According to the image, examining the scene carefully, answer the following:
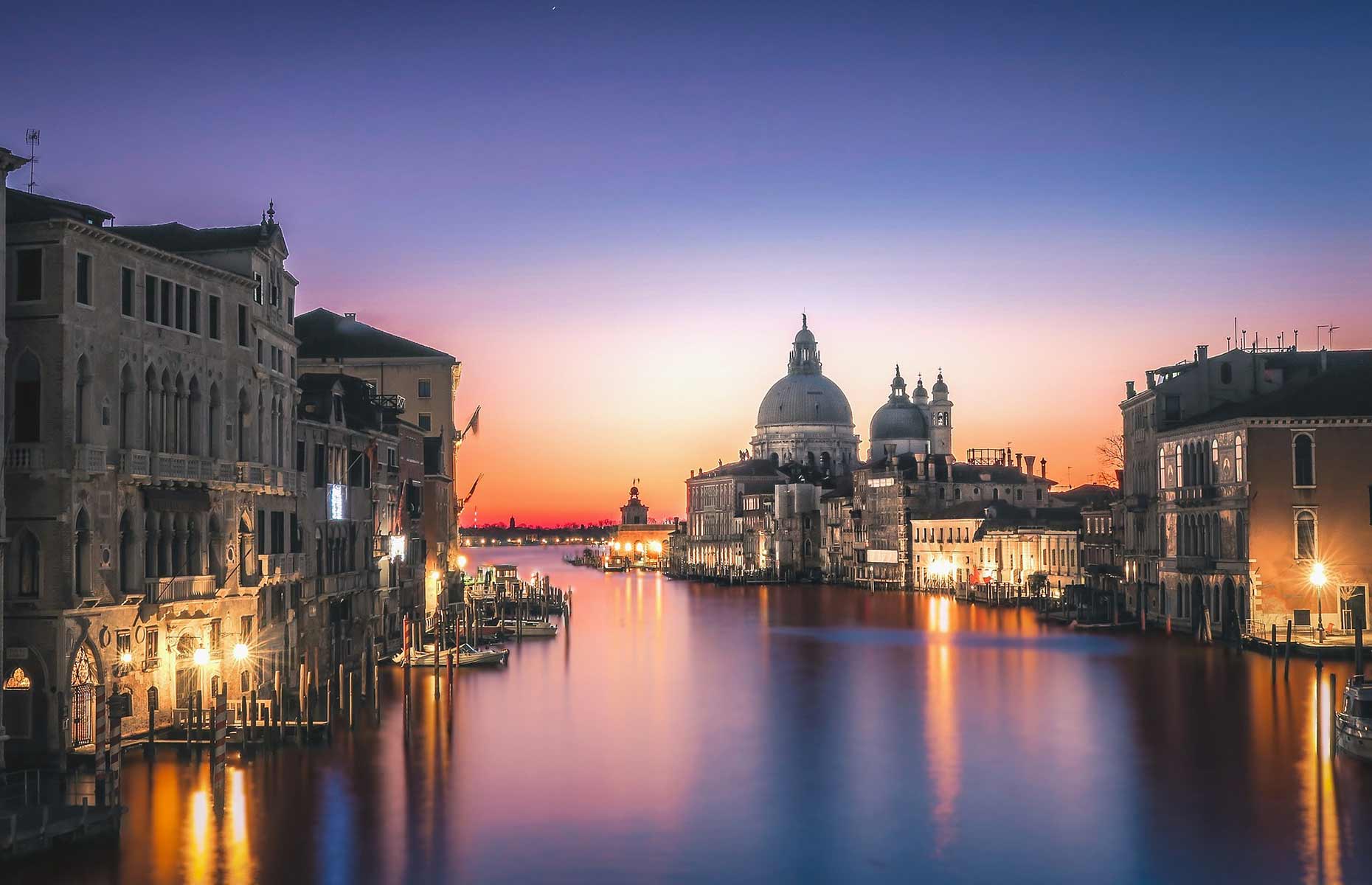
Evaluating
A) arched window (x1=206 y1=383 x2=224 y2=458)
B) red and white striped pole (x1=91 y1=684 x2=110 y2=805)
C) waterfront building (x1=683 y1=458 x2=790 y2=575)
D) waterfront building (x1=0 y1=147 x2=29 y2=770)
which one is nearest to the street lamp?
arched window (x1=206 y1=383 x2=224 y2=458)

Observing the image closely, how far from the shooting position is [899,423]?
140250 millimetres

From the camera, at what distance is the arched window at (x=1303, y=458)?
44625 mm

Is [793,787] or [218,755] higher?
[218,755]

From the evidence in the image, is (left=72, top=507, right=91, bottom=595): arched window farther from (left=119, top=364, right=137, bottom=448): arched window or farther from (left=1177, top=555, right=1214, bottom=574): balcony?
(left=1177, top=555, right=1214, bottom=574): balcony

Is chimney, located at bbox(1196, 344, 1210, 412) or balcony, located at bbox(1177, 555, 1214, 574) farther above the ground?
chimney, located at bbox(1196, 344, 1210, 412)

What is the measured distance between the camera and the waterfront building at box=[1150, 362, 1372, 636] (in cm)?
4397

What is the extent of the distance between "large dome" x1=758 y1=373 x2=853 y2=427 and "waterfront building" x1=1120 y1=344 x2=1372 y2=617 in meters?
97.9

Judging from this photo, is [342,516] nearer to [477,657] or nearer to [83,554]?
[477,657]

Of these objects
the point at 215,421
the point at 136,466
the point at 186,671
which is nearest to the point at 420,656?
the point at 215,421

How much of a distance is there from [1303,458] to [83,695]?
33.7m

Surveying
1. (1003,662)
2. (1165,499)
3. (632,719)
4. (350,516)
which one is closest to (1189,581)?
(1165,499)

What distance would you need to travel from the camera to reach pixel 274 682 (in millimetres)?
29875

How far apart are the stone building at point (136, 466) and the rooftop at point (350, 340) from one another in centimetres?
3032

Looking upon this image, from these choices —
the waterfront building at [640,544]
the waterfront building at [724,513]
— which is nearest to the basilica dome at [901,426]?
the waterfront building at [724,513]
